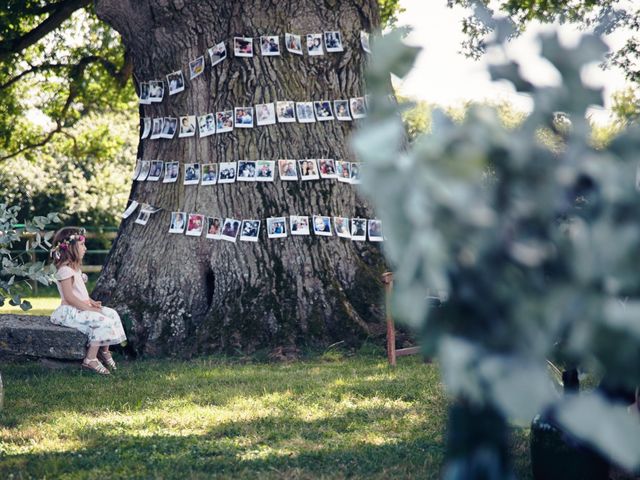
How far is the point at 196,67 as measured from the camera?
839 cm

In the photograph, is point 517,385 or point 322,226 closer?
point 517,385

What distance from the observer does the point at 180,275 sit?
26.4 feet

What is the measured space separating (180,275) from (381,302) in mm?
1923

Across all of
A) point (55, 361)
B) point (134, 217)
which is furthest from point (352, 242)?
point (55, 361)

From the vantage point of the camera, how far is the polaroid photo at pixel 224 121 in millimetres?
8211

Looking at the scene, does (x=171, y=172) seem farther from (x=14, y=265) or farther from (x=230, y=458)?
(x=230, y=458)

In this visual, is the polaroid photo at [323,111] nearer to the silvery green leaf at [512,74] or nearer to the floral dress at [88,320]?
the floral dress at [88,320]

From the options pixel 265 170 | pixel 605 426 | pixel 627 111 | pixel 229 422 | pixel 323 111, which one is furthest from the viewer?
pixel 323 111

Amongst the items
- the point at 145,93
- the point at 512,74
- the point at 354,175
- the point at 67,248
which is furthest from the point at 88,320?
the point at 512,74

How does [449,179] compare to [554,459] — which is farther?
[554,459]

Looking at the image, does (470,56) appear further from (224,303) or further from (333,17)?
(224,303)

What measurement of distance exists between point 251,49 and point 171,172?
144 centimetres

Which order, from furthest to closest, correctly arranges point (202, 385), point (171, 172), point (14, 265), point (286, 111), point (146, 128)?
point (146, 128) < point (171, 172) < point (286, 111) < point (202, 385) < point (14, 265)

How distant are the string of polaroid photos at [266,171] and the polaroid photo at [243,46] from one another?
3.42 feet
